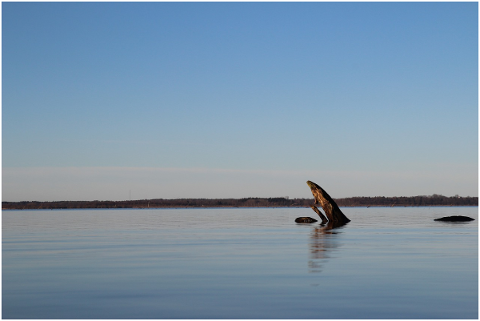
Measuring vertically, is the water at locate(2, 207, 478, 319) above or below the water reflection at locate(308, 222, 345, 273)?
below

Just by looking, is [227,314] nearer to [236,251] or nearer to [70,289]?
[70,289]

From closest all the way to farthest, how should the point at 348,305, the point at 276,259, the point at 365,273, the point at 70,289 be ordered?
the point at 348,305, the point at 70,289, the point at 365,273, the point at 276,259

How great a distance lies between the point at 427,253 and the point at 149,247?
1084cm

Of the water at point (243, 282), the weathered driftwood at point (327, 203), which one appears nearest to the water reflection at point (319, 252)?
the water at point (243, 282)

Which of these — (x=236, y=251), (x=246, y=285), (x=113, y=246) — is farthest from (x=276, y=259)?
(x=113, y=246)

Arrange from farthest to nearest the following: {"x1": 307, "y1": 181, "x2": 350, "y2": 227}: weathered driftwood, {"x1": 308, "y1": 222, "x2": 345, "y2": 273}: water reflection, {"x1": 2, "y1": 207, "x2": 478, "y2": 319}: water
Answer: {"x1": 307, "y1": 181, "x2": 350, "y2": 227}: weathered driftwood, {"x1": 308, "y1": 222, "x2": 345, "y2": 273}: water reflection, {"x1": 2, "y1": 207, "x2": 478, "y2": 319}: water

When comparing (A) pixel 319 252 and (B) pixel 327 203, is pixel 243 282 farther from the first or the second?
(B) pixel 327 203

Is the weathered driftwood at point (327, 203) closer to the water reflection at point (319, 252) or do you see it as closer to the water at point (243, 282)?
the water reflection at point (319, 252)

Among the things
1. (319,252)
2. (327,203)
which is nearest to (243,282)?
(319,252)

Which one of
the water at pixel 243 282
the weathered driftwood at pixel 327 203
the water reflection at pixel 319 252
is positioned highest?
the weathered driftwood at pixel 327 203

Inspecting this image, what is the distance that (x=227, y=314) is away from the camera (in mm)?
10859

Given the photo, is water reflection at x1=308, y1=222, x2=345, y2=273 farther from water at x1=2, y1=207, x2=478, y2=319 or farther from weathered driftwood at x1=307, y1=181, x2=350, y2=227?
weathered driftwood at x1=307, y1=181, x2=350, y2=227

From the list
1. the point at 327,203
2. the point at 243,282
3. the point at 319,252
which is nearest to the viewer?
the point at 243,282

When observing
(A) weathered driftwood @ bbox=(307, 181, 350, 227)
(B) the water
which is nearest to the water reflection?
(B) the water
